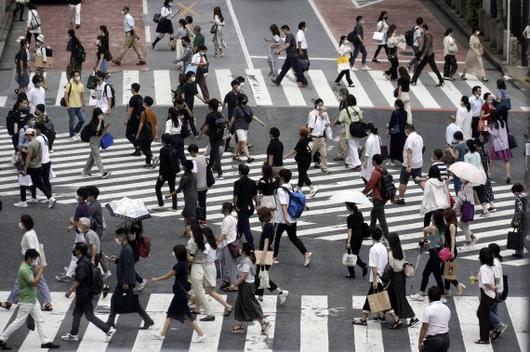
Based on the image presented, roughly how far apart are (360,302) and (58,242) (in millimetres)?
→ 6030

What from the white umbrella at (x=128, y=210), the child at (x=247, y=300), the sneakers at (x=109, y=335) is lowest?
the sneakers at (x=109, y=335)

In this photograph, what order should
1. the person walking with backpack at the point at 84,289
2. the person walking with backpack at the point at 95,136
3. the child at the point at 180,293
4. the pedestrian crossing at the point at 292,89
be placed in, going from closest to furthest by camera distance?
1. the person walking with backpack at the point at 84,289
2. the child at the point at 180,293
3. the person walking with backpack at the point at 95,136
4. the pedestrian crossing at the point at 292,89

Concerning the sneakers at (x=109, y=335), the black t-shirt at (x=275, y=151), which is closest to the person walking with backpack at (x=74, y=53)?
the black t-shirt at (x=275, y=151)

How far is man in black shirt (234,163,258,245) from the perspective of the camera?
2577cm

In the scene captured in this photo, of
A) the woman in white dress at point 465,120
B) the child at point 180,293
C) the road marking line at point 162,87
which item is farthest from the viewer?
the road marking line at point 162,87

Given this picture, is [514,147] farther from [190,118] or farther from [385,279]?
[385,279]

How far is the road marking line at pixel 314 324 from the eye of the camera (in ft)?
73.0

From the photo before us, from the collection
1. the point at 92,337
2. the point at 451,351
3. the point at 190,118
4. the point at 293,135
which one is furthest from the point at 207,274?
the point at 293,135

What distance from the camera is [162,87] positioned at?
39562mm

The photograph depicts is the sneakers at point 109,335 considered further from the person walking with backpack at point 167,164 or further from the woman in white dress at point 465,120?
the woman in white dress at point 465,120

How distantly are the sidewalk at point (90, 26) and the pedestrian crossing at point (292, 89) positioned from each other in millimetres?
1819

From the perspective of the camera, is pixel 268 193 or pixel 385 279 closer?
pixel 385 279

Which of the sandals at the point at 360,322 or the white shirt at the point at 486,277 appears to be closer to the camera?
the white shirt at the point at 486,277

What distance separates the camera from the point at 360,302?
24.1 metres
